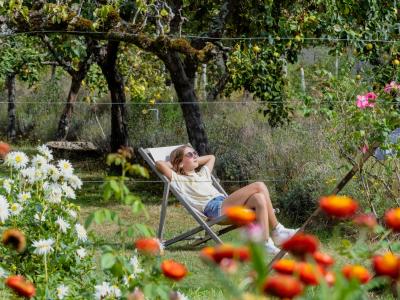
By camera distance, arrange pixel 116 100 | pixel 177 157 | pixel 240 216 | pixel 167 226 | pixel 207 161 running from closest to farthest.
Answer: pixel 240 216 < pixel 177 157 < pixel 207 161 < pixel 167 226 < pixel 116 100

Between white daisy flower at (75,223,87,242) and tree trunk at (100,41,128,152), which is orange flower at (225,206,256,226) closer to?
white daisy flower at (75,223,87,242)

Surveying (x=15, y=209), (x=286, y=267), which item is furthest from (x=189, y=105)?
(x=286, y=267)

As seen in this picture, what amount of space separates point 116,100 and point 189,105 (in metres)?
2.50

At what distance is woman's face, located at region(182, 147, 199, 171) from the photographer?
22.7 feet

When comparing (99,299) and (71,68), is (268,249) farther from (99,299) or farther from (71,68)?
(71,68)

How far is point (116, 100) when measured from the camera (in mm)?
11227

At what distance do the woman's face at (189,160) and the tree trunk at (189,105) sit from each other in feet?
6.43

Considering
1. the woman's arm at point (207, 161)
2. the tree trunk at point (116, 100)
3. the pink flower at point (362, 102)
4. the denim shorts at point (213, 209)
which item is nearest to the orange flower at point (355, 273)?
the pink flower at point (362, 102)

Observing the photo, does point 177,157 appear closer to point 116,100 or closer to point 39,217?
point 39,217

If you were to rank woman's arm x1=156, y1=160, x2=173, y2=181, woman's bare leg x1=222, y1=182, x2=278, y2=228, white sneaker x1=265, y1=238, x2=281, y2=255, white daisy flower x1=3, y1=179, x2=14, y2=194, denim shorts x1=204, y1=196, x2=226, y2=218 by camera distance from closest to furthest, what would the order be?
white daisy flower x1=3, y1=179, x2=14, y2=194 < white sneaker x1=265, y1=238, x2=281, y2=255 < woman's bare leg x1=222, y1=182, x2=278, y2=228 < denim shorts x1=204, y1=196, x2=226, y2=218 < woman's arm x1=156, y1=160, x2=173, y2=181

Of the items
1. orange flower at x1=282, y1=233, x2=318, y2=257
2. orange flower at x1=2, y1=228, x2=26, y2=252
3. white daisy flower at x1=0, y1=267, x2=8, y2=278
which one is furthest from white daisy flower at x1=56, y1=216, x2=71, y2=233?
orange flower at x1=282, y1=233, x2=318, y2=257

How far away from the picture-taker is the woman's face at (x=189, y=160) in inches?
273

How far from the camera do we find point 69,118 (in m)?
13.5

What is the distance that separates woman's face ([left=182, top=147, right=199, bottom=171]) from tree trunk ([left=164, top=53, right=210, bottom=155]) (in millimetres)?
1959
